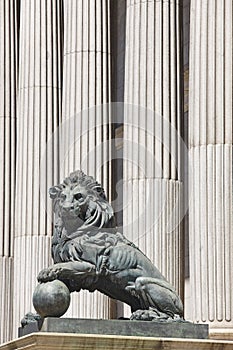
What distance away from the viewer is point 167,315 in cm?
2838

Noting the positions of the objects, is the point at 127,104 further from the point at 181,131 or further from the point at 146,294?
the point at 146,294

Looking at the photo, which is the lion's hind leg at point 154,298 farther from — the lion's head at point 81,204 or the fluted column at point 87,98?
the fluted column at point 87,98

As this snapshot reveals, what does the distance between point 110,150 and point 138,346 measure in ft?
90.5

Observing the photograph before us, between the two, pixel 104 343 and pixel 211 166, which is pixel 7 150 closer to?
pixel 211 166

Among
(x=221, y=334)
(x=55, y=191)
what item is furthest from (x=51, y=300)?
(x=221, y=334)

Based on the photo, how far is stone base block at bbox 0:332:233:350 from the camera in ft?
86.9

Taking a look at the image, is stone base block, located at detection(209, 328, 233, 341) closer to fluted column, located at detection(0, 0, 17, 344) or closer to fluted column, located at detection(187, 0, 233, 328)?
fluted column, located at detection(187, 0, 233, 328)

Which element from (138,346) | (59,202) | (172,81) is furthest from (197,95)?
(138,346)

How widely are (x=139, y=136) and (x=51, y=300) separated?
2052 centimetres

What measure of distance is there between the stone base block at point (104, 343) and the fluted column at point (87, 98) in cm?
2395

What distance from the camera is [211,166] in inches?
1706

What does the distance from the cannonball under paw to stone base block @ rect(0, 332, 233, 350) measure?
0.93 meters

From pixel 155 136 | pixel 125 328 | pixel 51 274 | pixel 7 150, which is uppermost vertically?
pixel 7 150

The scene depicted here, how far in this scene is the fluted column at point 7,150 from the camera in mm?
64938
